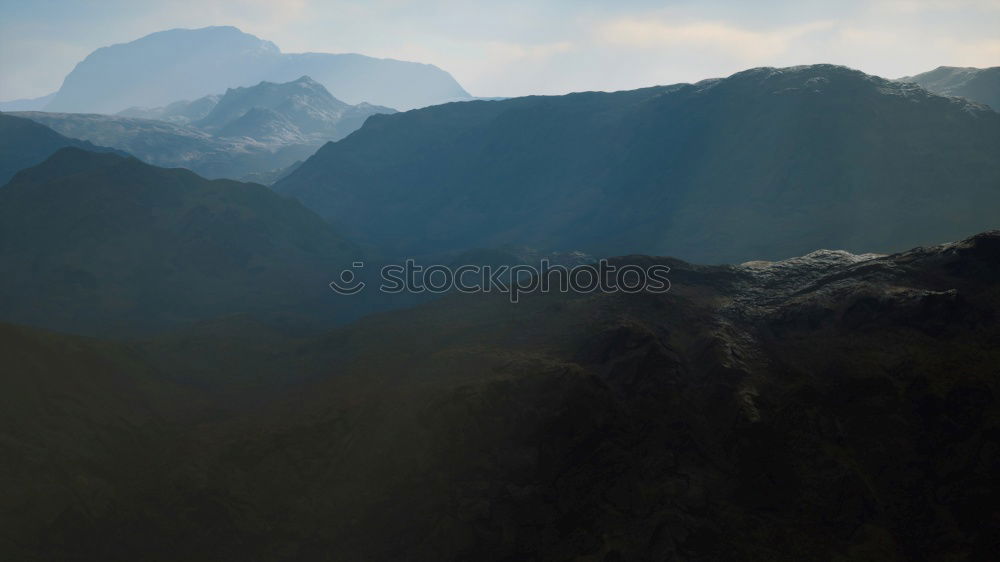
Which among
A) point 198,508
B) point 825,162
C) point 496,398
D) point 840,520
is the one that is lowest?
point 198,508

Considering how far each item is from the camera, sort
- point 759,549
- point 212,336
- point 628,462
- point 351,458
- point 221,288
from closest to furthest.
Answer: point 759,549 → point 628,462 → point 351,458 → point 212,336 → point 221,288

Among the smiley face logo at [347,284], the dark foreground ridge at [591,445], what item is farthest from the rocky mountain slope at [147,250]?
the dark foreground ridge at [591,445]

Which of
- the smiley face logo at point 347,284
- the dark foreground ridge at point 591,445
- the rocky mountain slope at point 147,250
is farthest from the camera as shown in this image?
the smiley face logo at point 347,284

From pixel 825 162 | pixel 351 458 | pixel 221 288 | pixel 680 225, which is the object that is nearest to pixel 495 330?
pixel 351 458

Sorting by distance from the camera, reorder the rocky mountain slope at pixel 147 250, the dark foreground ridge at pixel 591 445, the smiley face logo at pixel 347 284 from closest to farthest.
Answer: the dark foreground ridge at pixel 591 445, the rocky mountain slope at pixel 147 250, the smiley face logo at pixel 347 284

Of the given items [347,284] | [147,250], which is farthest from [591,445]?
[147,250]

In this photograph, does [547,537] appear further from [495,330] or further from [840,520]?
[495,330]

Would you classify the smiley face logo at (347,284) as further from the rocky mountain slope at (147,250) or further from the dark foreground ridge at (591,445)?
the dark foreground ridge at (591,445)

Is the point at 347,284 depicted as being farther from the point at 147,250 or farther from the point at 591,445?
the point at 591,445
